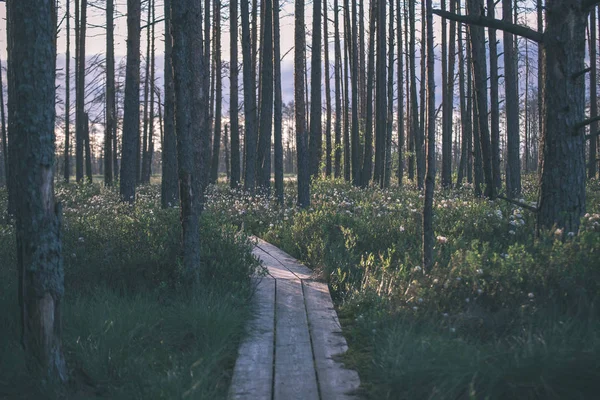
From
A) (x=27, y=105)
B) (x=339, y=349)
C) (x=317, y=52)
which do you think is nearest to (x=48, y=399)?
(x=27, y=105)

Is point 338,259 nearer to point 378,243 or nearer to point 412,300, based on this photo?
point 378,243

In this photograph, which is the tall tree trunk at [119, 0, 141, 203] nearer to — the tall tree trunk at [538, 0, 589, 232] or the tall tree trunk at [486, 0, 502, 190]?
the tall tree trunk at [486, 0, 502, 190]

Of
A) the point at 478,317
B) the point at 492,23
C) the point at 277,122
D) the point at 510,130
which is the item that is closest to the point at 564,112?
the point at 492,23

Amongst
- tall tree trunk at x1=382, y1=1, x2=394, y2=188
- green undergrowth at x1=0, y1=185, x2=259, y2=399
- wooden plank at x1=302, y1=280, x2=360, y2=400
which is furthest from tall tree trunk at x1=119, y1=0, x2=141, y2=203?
wooden plank at x1=302, y1=280, x2=360, y2=400

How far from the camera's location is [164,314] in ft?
17.1

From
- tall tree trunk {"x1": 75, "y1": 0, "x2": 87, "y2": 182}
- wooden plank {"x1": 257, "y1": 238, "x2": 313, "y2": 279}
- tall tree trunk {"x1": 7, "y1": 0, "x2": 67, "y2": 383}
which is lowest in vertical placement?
wooden plank {"x1": 257, "y1": 238, "x2": 313, "y2": 279}

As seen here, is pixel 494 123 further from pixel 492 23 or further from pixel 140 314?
pixel 140 314

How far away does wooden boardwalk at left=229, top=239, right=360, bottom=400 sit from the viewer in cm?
394

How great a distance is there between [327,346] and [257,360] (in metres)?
0.75

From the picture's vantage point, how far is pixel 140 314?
4969mm

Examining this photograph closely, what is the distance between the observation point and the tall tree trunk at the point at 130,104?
55.1ft

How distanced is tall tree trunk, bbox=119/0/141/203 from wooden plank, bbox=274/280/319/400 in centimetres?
1181

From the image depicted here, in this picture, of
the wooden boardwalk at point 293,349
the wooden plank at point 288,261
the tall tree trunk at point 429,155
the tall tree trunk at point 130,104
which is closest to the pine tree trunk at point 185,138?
the wooden boardwalk at point 293,349

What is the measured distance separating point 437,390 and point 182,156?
389 cm
